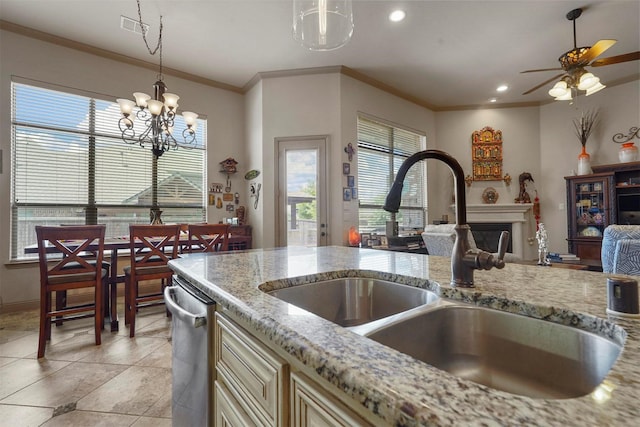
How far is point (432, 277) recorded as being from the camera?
1.00 meters

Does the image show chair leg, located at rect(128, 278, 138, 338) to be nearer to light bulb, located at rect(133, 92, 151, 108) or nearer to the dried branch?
light bulb, located at rect(133, 92, 151, 108)

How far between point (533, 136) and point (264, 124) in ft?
16.6

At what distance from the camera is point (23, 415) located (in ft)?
5.34

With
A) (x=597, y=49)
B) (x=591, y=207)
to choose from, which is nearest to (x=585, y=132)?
(x=591, y=207)

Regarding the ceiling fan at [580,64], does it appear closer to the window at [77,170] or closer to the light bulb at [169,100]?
the light bulb at [169,100]

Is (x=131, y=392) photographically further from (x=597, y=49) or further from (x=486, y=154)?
(x=486, y=154)

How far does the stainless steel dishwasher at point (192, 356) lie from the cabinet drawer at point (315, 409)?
18.4 inches

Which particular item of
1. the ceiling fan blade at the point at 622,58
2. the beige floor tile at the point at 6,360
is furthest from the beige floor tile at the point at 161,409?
the ceiling fan blade at the point at 622,58

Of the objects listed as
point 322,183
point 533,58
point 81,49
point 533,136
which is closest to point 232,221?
point 322,183

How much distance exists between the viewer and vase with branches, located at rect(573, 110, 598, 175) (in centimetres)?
486

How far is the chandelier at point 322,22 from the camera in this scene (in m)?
2.06

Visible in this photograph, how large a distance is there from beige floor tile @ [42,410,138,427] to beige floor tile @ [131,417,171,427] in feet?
0.11

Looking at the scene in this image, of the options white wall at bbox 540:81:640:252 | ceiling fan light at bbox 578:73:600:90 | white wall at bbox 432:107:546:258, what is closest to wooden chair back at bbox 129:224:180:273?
ceiling fan light at bbox 578:73:600:90

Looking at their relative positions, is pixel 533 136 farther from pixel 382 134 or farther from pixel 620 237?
pixel 620 237
